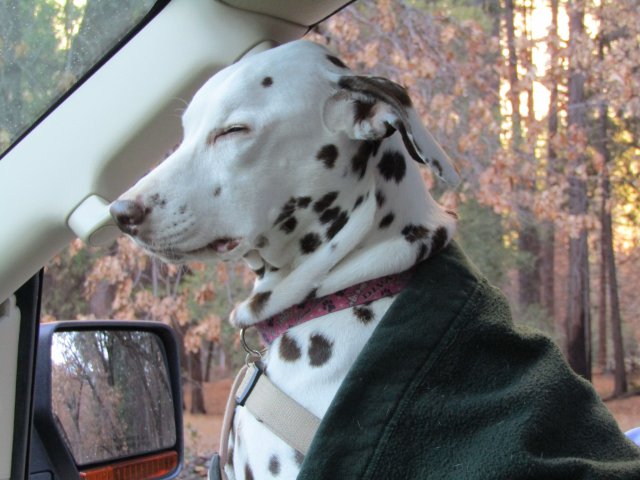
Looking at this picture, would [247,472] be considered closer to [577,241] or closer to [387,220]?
[387,220]

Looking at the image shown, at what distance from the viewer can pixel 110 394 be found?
215cm

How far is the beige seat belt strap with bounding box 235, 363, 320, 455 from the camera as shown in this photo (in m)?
1.81

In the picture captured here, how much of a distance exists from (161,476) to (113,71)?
1.12 metres

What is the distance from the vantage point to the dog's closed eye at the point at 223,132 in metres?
2.07

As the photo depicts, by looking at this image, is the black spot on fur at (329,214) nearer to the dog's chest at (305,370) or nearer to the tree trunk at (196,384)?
the dog's chest at (305,370)

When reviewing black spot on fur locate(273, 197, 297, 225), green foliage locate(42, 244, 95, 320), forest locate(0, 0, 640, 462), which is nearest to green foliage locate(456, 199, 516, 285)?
forest locate(0, 0, 640, 462)

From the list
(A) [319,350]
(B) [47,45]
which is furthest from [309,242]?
(B) [47,45]

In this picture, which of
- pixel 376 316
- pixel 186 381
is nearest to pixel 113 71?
pixel 376 316

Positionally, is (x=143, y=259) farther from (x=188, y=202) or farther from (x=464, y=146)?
(x=188, y=202)

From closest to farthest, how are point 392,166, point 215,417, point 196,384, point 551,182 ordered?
point 392,166
point 551,182
point 215,417
point 196,384

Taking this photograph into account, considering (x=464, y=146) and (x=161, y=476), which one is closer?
(x=161, y=476)

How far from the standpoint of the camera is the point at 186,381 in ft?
36.2

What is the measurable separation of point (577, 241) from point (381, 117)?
1025 cm

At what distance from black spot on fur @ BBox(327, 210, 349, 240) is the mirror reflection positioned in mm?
690
